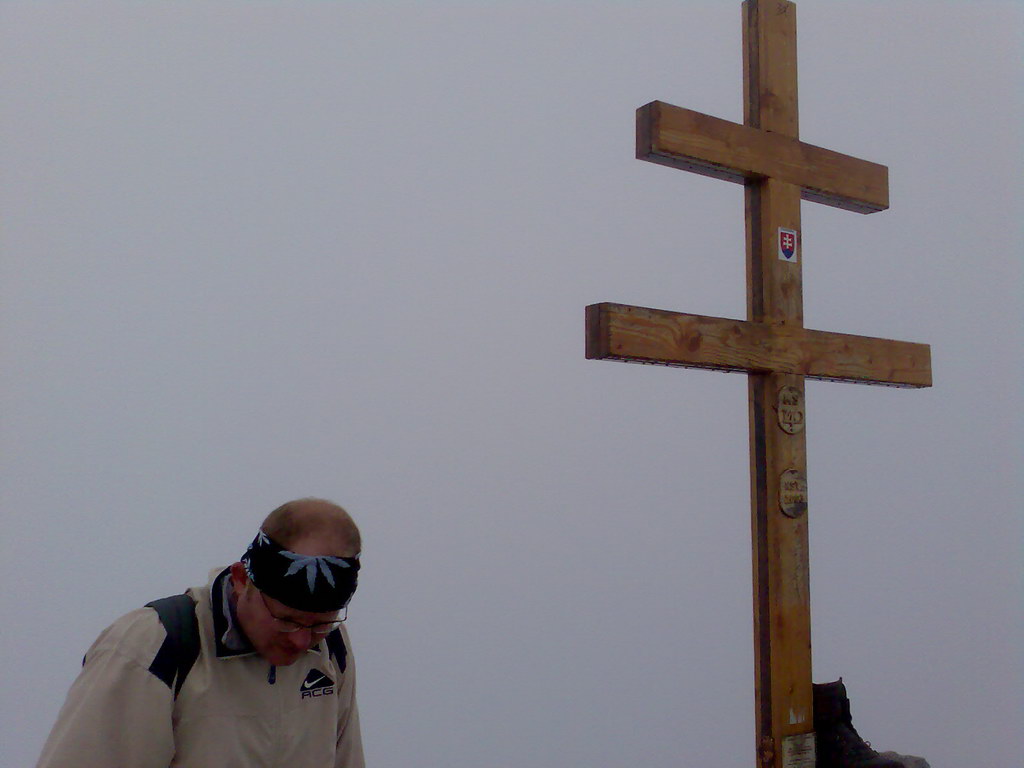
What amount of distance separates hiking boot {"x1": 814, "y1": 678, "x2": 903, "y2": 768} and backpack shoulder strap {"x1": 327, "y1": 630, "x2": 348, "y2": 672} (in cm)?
169

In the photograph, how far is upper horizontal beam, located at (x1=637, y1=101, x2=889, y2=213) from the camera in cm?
328

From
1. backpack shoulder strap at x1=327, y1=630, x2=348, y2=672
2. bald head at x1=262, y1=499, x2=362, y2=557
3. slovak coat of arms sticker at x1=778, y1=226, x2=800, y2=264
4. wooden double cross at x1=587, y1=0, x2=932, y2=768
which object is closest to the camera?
bald head at x1=262, y1=499, x2=362, y2=557

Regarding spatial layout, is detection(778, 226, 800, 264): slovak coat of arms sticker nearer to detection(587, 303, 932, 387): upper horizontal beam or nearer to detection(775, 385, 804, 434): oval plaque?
detection(587, 303, 932, 387): upper horizontal beam

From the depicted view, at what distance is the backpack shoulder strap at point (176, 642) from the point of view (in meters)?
2.12

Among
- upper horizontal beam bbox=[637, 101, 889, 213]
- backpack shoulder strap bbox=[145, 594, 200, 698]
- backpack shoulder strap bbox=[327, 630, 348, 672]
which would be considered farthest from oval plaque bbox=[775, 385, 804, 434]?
backpack shoulder strap bbox=[145, 594, 200, 698]

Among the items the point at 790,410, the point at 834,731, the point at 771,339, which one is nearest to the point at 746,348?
the point at 771,339

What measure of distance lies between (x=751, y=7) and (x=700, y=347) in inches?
52.4

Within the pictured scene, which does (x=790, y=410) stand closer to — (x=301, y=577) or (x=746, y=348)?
(x=746, y=348)

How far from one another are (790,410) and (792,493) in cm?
27

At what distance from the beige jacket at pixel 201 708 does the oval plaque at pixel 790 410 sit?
1712mm

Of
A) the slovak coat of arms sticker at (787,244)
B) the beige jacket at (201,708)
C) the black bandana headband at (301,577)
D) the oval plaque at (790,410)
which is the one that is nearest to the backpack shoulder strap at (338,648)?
the beige jacket at (201,708)

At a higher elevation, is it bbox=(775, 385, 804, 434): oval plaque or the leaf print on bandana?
bbox=(775, 385, 804, 434): oval plaque

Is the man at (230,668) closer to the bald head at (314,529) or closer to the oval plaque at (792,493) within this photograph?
the bald head at (314,529)

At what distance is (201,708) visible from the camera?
7.18ft
